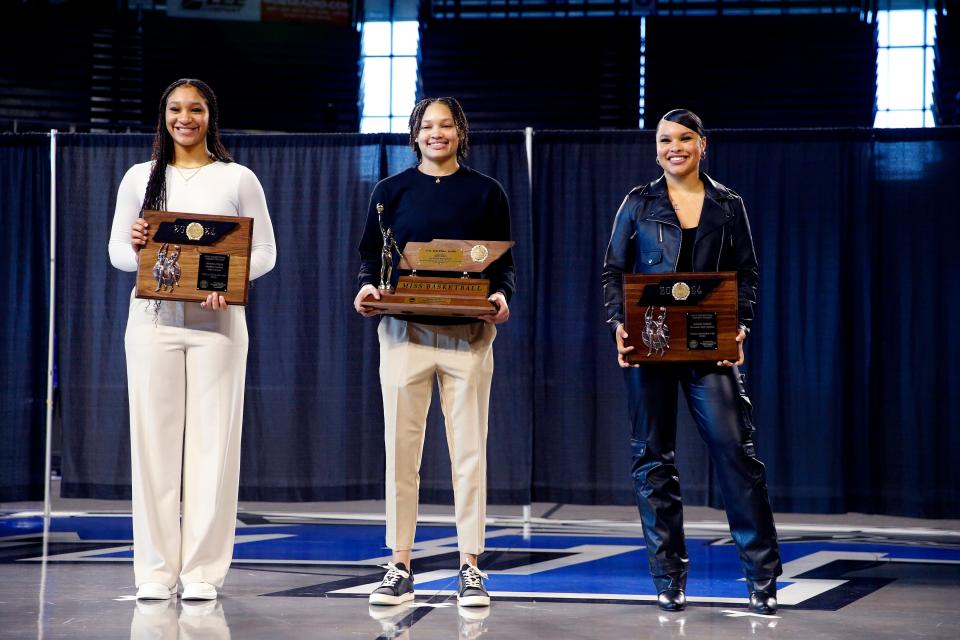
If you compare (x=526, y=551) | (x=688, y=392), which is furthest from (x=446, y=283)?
(x=526, y=551)

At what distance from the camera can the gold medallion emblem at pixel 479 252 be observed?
339cm

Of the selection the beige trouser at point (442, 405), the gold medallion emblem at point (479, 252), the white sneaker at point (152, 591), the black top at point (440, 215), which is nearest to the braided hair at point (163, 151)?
the black top at point (440, 215)

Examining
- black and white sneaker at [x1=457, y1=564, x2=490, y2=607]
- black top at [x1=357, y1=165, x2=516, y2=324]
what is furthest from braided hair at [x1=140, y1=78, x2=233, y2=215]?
black and white sneaker at [x1=457, y1=564, x2=490, y2=607]

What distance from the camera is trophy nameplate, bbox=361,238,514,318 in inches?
132

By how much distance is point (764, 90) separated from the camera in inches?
409

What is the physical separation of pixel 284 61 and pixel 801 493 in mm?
7305

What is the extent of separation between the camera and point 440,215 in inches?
138

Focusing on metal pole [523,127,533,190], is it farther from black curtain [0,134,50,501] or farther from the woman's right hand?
the woman's right hand

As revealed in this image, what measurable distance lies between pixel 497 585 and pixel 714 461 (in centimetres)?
100

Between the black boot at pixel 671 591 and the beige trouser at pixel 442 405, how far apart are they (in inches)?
23.4

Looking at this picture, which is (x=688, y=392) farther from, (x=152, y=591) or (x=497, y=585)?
(x=152, y=591)

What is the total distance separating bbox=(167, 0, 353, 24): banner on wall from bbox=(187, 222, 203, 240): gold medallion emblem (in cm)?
819

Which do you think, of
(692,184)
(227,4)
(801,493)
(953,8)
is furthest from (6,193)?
(953,8)

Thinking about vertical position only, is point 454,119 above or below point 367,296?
above
